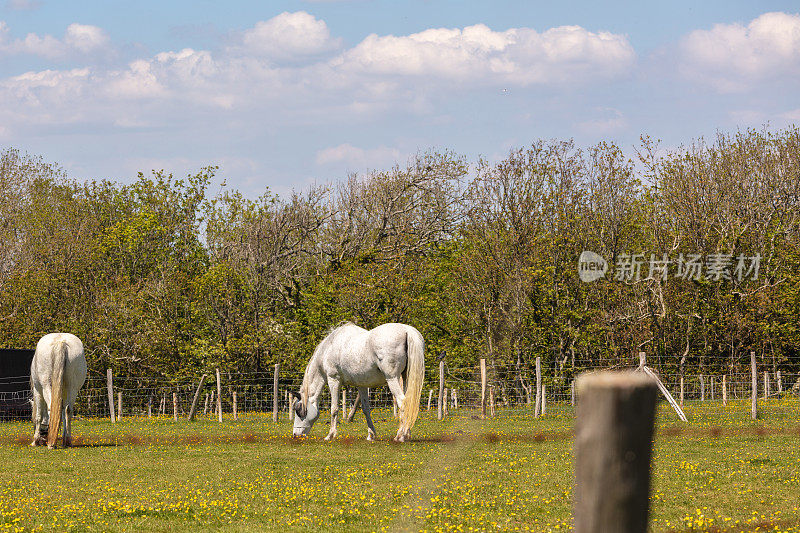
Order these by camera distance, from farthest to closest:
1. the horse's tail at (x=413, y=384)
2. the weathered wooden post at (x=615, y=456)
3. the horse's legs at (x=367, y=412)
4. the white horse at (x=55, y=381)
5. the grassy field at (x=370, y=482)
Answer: the horse's legs at (x=367, y=412) → the horse's tail at (x=413, y=384) → the white horse at (x=55, y=381) → the grassy field at (x=370, y=482) → the weathered wooden post at (x=615, y=456)

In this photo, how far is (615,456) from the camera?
8.84ft

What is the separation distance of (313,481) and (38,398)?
29.6 ft

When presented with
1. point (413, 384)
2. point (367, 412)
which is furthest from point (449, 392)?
point (413, 384)

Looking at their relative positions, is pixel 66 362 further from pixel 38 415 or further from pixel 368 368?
pixel 368 368

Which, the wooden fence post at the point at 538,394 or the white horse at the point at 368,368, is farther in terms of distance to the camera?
the wooden fence post at the point at 538,394

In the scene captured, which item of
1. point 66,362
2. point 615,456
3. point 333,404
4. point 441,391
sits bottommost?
point 441,391

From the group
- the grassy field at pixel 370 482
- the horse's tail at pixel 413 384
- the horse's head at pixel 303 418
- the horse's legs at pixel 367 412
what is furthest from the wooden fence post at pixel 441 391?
the horse's tail at pixel 413 384

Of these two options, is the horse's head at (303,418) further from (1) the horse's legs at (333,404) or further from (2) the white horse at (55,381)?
(2) the white horse at (55,381)

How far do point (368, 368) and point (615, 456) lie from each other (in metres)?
17.1

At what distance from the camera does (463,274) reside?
3475 cm

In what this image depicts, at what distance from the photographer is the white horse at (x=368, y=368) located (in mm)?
18188

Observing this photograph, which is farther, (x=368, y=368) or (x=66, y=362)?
(x=368, y=368)

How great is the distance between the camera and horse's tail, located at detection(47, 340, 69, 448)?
57.1 ft

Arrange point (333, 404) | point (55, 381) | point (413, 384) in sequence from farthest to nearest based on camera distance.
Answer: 1. point (333, 404)
2. point (413, 384)
3. point (55, 381)
